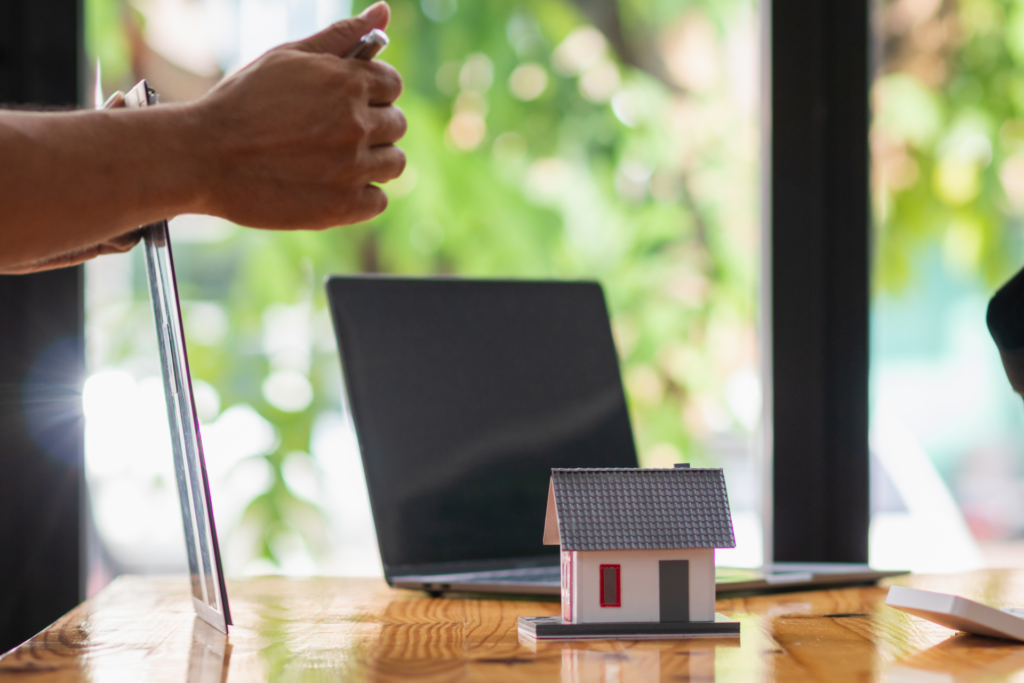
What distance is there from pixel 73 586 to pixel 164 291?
68cm

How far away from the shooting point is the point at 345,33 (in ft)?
2.21

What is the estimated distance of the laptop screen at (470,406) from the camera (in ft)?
2.97

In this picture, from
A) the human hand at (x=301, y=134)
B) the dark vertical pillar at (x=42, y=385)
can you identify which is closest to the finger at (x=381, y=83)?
the human hand at (x=301, y=134)

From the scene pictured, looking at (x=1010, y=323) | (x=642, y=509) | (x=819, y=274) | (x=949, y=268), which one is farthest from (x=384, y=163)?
(x=949, y=268)

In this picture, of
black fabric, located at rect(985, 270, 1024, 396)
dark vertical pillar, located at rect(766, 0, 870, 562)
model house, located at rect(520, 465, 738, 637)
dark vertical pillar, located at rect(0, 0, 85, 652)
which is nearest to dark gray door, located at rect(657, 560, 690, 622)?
model house, located at rect(520, 465, 738, 637)

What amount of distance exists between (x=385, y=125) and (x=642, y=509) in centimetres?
36

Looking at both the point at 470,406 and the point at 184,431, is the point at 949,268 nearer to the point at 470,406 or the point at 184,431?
the point at 470,406

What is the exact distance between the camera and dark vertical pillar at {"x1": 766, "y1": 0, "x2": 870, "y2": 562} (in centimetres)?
126

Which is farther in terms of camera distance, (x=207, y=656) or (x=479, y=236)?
(x=479, y=236)

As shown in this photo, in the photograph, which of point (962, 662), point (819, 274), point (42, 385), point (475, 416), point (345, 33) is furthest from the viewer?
point (819, 274)

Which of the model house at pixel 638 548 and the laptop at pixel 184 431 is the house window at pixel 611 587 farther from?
the laptop at pixel 184 431

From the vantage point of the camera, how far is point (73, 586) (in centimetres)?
114

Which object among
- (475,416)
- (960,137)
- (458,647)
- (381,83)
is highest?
(960,137)

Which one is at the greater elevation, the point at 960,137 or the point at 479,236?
the point at 960,137
